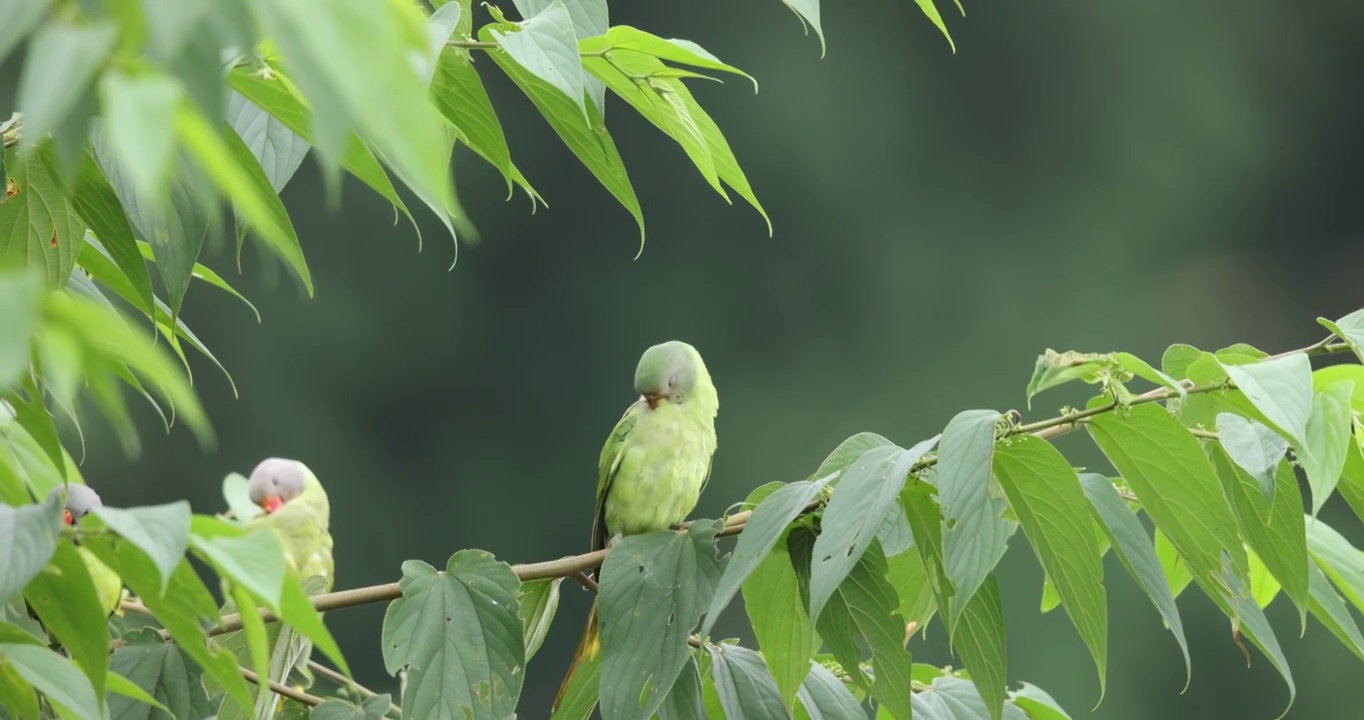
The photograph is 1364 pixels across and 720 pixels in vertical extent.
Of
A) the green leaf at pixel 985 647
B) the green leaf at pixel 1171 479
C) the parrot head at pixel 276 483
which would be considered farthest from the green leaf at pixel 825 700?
the parrot head at pixel 276 483

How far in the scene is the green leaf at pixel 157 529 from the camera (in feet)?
1.27

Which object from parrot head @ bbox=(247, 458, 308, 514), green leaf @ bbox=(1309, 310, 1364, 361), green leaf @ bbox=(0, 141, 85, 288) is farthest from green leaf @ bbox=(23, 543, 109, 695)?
parrot head @ bbox=(247, 458, 308, 514)

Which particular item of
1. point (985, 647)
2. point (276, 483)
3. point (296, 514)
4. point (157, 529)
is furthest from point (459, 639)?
point (276, 483)

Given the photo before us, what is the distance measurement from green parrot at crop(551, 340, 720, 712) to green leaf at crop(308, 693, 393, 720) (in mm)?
416

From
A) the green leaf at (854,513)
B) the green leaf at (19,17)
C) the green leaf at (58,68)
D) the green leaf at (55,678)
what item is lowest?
the green leaf at (854,513)

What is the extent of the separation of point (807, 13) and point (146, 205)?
0.33 m

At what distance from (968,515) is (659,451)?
61 cm

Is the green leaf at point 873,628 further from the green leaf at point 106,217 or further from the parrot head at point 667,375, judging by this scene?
the parrot head at point 667,375

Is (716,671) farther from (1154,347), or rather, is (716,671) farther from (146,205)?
(1154,347)

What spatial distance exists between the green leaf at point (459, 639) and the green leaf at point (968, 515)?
0.83 feet

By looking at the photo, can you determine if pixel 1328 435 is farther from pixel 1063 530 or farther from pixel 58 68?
pixel 58 68

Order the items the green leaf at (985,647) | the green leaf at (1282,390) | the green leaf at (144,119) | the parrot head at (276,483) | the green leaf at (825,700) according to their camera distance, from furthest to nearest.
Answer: the parrot head at (276,483) < the green leaf at (825,700) < the green leaf at (985,647) < the green leaf at (1282,390) < the green leaf at (144,119)

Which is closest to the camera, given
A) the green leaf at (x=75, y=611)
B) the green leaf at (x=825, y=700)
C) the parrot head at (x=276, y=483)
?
the green leaf at (x=75, y=611)

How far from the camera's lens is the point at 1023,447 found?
0.68 meters
